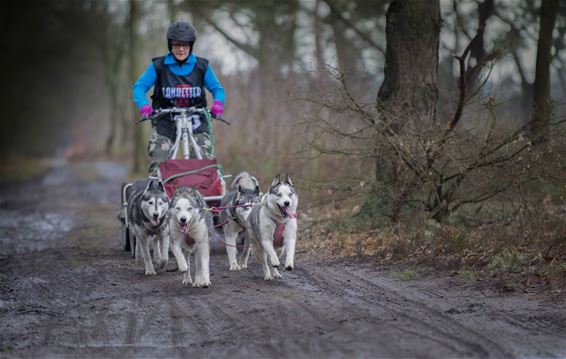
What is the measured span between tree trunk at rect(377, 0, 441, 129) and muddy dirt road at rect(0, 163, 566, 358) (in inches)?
96.6

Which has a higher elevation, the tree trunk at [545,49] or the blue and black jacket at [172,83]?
the tree trunk at [545,49]

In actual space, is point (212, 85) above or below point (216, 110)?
above

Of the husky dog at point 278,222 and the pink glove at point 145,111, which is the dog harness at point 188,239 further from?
the pink glove at point 145,111

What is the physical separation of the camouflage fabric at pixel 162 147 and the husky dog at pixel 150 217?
783mm

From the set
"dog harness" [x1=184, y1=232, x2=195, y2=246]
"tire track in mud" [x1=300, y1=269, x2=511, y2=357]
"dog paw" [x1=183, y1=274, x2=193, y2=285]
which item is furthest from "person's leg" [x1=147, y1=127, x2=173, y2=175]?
"tire track in mud" [x1=300, y1=269, x2=511, y2=357]

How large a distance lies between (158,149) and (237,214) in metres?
1.79

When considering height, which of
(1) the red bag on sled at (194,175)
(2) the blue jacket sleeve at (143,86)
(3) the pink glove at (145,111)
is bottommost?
(1) the red bag on sled at (194,175)

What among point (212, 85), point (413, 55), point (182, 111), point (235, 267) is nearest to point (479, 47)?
point (413, 55)

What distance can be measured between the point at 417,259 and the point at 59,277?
400 centimetres

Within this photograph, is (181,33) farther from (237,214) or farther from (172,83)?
(237,214)

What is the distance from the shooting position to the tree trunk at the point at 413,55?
34.0 ft

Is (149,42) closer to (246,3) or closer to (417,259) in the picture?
(246,3)

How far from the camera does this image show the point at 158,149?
9.86 meters

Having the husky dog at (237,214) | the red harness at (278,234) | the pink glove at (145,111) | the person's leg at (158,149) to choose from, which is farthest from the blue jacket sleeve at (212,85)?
the red harness at (278,234)
